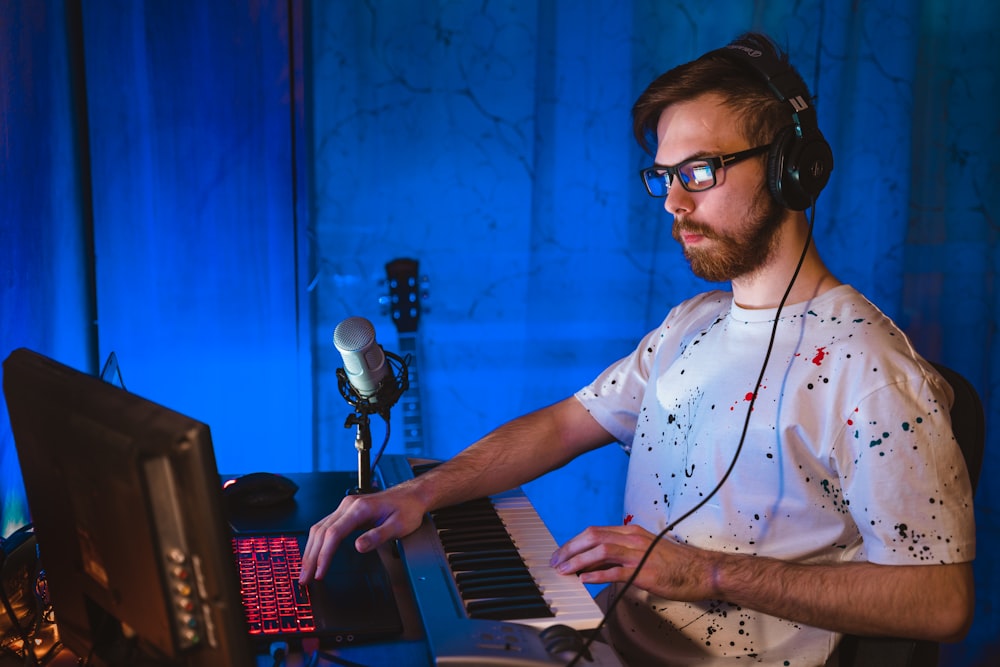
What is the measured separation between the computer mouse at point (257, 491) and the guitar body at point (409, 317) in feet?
2.73

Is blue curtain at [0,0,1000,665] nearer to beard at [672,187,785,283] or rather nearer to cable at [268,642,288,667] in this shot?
beard at [672,187,785,283]

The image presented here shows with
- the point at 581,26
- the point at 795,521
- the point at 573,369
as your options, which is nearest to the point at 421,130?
the point at 581,26

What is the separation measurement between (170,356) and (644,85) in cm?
149

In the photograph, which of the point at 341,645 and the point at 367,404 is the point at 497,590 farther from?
the point at 367,404

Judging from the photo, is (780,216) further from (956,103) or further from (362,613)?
(956,103)

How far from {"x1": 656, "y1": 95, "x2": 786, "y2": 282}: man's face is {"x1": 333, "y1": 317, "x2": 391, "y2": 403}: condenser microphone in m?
0.55

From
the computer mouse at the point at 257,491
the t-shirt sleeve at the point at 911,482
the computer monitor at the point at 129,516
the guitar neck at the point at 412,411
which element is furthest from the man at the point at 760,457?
the guitar neck at the point at 412,411

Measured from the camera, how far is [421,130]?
2473 mm

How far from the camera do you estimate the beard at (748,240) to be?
4.88 feet

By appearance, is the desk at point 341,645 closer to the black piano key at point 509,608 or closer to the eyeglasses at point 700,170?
the black piano key at point 509,608

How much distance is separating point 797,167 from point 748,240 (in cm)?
15

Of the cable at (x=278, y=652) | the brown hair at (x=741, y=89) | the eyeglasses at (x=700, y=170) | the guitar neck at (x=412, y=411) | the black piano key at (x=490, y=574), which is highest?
the brown hair at (x=741, y=89)

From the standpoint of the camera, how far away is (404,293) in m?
2.49

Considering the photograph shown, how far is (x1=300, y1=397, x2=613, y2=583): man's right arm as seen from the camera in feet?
4.35
